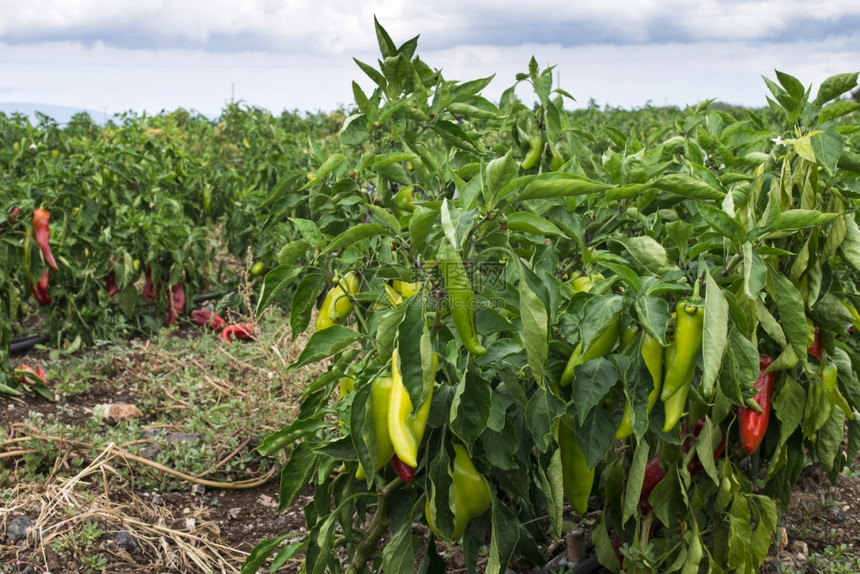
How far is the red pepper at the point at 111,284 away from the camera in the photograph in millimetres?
4328

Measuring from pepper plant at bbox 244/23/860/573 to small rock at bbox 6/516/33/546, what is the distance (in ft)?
3.35

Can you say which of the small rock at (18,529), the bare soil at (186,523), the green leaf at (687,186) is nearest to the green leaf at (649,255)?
the green leaf at (687,186)

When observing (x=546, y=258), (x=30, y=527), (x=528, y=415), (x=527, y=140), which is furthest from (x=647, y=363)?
(x=30, y=527)

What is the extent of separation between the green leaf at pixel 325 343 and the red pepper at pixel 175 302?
3.30 metres

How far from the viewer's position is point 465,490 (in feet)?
4.73

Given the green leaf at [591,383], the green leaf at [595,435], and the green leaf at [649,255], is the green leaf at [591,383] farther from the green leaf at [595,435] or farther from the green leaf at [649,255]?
the green leaf at [649,255]

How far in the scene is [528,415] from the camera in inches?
54.8

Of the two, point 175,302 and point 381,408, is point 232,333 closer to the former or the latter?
point 175,302

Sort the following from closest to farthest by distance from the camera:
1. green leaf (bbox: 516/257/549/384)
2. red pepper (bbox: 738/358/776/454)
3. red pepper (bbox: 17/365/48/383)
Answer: green leaf (bbox: 516/257/549/384) → red pepper (bbox: 738/358/776/454) → red pepper (bbox: 17/365/48/383)

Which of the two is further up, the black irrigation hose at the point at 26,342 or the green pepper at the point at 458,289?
the green pepper at the point at 458,289

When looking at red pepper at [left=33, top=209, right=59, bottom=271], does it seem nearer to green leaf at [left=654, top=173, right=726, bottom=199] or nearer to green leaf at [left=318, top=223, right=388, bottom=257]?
green leaf at [left=318, top=223, right=388, bottom=257]

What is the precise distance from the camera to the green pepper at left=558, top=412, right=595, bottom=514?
151 cm

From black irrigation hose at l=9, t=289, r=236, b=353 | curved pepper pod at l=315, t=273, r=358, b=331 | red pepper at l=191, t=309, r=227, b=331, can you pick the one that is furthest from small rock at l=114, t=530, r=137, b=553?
red pepper at l=191, t=309, r=227, b=331

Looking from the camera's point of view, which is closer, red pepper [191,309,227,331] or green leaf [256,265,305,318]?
green leaf [256,265,305,318]
